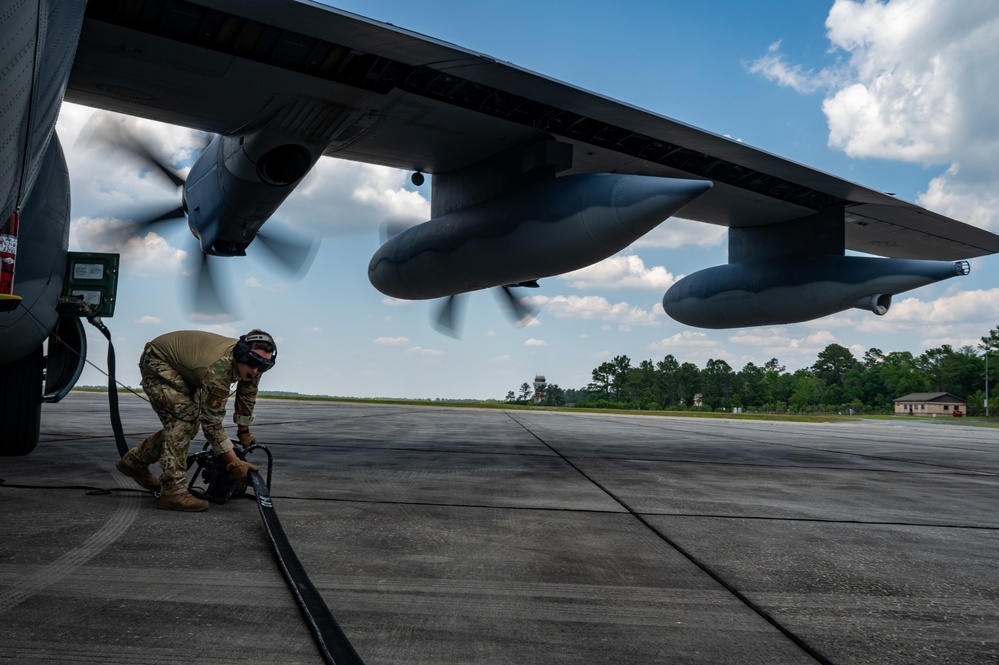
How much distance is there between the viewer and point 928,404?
294 feet

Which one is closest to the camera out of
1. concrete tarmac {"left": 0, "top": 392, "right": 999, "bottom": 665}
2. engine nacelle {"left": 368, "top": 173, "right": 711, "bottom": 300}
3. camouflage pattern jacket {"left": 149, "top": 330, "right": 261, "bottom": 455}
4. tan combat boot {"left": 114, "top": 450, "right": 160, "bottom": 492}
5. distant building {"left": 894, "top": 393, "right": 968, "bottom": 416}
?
concrete tarmac {"left": 0, "top": 392, "right": 999, "bottom": 665}

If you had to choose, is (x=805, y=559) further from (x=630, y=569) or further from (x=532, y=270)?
(x=532, y=270)

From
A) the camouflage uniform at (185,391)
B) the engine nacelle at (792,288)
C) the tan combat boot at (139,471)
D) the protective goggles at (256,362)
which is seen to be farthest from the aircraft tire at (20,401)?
the engine nacelle at (792,288)

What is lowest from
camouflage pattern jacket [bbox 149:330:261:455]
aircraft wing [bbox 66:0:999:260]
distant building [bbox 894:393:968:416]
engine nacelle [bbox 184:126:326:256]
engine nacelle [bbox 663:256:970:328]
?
distant building [bbox 894:393:968:416]

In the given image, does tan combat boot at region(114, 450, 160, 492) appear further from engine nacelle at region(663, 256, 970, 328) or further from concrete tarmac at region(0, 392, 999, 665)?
engine nacelle at region(663, 256, 970, 328)

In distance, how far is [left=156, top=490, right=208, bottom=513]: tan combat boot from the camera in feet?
14.0

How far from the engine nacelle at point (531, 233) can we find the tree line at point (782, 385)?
265ft

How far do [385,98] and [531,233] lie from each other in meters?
2.40

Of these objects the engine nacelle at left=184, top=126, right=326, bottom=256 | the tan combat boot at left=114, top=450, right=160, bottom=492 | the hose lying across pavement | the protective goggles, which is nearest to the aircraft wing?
the engine nacelle at left=184, top=126, right=326, bottom=256

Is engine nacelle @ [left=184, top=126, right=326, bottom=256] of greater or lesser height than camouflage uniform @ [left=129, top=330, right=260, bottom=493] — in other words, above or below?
above

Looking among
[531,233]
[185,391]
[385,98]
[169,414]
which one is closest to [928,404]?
[531,233]

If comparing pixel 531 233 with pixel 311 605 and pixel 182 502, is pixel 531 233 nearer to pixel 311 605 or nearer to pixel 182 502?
pixel 182 502

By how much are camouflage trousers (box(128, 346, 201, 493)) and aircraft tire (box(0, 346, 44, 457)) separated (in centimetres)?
268

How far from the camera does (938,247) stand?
40.9 ft
